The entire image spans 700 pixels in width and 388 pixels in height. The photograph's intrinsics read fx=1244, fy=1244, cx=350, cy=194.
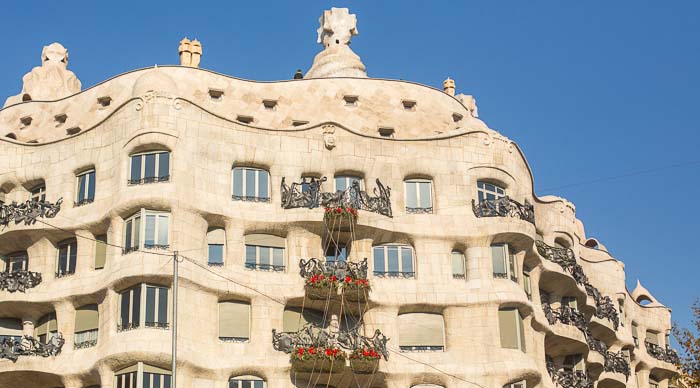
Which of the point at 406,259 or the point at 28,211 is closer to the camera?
the point at 28,211

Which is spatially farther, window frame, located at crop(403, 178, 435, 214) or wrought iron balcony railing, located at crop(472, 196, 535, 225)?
window frame, located at crop(403, 178, 435, 214)

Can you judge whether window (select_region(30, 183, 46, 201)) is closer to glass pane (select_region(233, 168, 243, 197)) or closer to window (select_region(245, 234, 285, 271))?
glass pane (select_region(233, 168, 243, 197))

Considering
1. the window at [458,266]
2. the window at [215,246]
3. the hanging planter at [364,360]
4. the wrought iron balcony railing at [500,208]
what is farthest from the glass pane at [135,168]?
the wrought iron balcony railing at [500,208]

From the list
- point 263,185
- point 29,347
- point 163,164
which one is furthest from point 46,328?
point 263,185

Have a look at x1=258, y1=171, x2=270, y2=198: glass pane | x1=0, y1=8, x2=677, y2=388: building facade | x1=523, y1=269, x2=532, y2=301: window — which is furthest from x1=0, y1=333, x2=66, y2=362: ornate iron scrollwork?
x1=523, y1=269, x2=532, y2=301: window

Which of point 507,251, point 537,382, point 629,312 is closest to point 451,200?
point 507,251

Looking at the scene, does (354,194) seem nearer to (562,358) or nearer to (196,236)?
(196,236)

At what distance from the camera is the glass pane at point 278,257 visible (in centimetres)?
5328

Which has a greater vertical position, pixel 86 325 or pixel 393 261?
pixel 393 261

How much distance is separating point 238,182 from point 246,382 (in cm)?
888

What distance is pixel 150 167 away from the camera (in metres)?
52.0

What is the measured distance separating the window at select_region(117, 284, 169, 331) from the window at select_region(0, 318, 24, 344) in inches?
273

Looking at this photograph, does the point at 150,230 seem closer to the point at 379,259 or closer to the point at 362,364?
the point at 362,364

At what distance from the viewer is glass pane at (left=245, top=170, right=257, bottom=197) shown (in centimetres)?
5394
